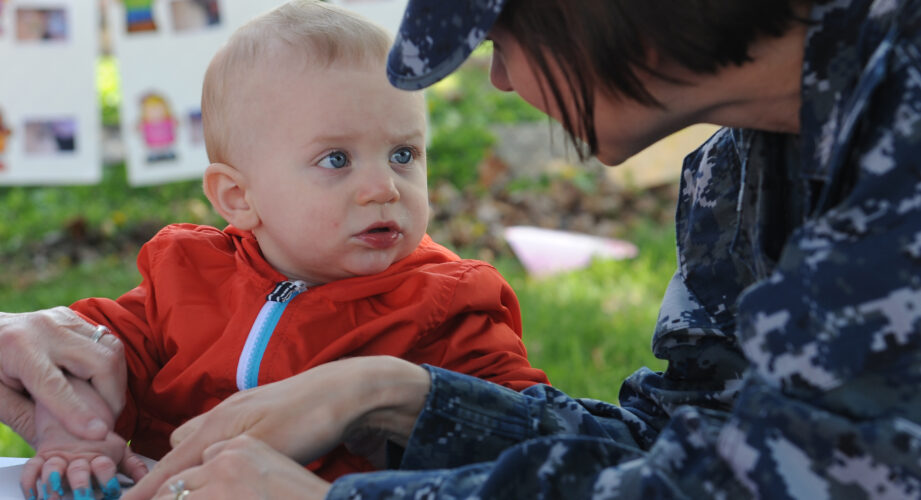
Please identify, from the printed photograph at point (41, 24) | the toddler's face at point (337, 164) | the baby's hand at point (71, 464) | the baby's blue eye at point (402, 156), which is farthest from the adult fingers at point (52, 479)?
the printed photograph at point (41, 24)

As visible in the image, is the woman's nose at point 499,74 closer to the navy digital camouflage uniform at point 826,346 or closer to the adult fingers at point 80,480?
the navy digital camouflage uniform at point 826,346

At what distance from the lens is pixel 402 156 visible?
1471 millimetres

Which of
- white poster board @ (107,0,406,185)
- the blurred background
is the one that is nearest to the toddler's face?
the blurred background

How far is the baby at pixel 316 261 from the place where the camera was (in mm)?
1385

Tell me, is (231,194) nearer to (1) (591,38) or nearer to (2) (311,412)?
(2) (311,412)

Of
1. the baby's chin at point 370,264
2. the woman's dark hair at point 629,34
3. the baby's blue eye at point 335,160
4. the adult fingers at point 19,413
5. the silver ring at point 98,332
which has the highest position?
the baby's blue eye at point 335,160

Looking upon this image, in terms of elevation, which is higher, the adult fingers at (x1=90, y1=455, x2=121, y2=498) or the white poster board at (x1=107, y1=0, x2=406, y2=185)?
the white poster board at (x1=107, y1=0, x2=406, y2=185)

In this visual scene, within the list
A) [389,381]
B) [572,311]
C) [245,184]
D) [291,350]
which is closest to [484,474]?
[389,381]

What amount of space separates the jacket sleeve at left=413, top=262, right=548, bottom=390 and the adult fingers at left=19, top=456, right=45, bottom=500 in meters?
0.51

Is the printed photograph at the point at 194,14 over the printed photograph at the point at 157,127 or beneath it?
over

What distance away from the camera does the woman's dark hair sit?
949 millimetres

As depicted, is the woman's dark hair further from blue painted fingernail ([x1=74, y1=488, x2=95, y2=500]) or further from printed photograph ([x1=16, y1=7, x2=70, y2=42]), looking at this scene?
printed photograph ([x1=16, y1=7, x2=70, y2=42])

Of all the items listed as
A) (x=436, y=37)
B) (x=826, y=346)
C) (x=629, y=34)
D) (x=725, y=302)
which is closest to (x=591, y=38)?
(x=629, y=34)

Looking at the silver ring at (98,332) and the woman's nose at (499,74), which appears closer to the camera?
the woman's nose at (499,74)
